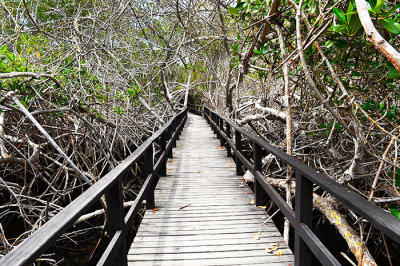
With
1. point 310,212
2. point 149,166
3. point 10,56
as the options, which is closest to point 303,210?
point 310,212

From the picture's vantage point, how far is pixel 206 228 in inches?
133

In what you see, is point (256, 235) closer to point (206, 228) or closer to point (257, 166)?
point (206, 228)

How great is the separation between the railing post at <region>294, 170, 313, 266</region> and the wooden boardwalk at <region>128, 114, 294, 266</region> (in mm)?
442

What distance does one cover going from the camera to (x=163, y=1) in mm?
7457

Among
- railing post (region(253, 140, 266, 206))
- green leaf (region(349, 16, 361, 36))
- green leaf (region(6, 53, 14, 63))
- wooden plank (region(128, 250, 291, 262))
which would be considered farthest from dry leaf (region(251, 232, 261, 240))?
green leaf (region(6, 53, 14, 63))

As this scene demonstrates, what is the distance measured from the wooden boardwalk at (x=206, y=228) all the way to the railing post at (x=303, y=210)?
1.45ft

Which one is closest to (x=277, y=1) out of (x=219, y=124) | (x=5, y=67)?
(x=5, y=67)

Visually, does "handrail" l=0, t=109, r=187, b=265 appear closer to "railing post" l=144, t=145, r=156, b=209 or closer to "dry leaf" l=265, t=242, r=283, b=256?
"railing post" l=144, t=145, r=156, b=209

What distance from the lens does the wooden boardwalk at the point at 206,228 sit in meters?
2.74

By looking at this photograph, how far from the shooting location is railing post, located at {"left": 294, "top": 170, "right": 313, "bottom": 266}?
84.2 inches

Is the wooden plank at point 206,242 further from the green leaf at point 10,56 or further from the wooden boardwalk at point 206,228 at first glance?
the green leaf at point 10,56

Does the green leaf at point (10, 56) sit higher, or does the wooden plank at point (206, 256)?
the green leaf at point (10, 56)

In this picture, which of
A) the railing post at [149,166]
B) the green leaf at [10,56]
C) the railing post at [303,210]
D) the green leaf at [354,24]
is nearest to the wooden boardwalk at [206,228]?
the railing post at [149,166]

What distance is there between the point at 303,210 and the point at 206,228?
1519mm
